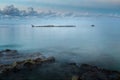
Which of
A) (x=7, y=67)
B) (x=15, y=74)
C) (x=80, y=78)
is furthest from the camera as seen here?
(x=7, y=67)

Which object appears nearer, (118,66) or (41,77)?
(41,77)

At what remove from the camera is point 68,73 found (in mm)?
Answer: 43281

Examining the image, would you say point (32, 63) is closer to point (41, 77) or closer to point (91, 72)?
point (41, 77)

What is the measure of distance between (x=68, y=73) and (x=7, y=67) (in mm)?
13091

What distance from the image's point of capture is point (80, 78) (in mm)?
39844

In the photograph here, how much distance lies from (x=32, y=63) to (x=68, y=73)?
9.54 metres

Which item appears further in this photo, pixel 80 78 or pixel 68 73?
pixel 68 73

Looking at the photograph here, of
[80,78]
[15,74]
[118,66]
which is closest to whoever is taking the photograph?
[80,78]

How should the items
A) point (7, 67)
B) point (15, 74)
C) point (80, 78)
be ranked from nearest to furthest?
1. point (80, 78)
2. point (15, 74)
3. point (7, 67)

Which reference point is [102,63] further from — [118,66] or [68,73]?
[68,73]

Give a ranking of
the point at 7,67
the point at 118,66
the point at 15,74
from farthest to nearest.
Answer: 1. the point at 118,66
2. the point at 7,67
3. the point at 15,74

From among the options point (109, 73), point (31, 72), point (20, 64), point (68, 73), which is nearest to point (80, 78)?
point (68, 73)

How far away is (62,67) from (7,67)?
39.3 feet

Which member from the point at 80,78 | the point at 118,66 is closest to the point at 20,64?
the point at 80,78
